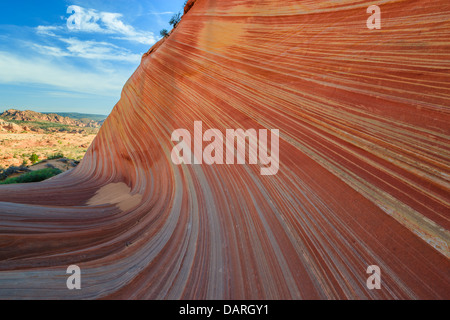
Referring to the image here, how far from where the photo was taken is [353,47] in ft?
6.19

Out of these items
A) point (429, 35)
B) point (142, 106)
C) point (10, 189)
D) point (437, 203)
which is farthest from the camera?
point (142, 106)

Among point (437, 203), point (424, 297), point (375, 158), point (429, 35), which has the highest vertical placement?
point (429, 35)

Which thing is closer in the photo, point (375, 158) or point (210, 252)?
point (375, 158)

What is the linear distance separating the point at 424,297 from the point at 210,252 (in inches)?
54.4

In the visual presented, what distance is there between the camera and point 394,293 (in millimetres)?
1129

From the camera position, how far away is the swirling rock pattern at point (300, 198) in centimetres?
129

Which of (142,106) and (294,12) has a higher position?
(294,12)

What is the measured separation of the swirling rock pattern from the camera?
129 cm

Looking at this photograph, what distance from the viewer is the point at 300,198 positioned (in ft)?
5.81

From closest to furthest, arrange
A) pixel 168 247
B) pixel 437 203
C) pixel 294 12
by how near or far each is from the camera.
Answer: pixel 437 203, pixel 168 247, pixel 294 12

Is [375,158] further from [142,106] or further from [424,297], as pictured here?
[142,106]
